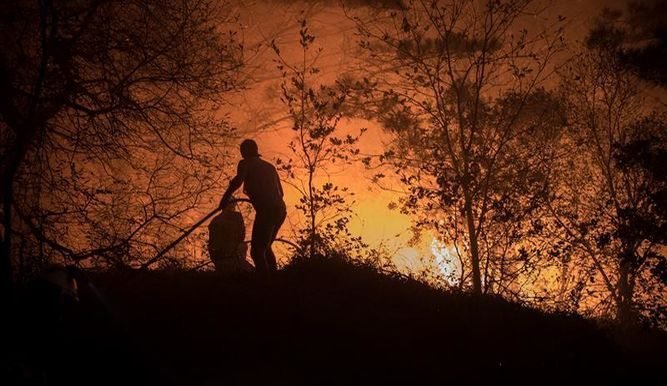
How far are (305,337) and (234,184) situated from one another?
7.19 feet

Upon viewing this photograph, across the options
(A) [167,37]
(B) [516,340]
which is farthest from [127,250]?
(B) [516,340]

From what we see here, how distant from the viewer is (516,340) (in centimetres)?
631

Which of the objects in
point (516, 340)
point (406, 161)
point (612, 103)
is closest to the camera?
point (516, 340)

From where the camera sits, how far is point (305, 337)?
5.79 metres

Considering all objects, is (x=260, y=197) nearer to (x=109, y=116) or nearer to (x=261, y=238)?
(x=261, y=238)

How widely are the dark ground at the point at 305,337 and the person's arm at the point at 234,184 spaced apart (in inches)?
43.6

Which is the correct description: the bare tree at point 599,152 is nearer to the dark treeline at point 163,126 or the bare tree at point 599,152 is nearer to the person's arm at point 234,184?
the dark treeline at point 163,126

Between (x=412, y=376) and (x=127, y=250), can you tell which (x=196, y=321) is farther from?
(x=412, y=376)

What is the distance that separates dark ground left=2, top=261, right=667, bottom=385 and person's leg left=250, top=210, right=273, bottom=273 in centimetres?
36

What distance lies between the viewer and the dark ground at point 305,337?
4.88 meters

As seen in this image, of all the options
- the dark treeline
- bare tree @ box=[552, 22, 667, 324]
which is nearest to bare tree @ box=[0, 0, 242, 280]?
the dark treeline

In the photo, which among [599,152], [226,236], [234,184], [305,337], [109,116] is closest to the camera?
[305,337]

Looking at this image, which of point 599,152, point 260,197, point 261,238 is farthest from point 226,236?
point 599,152

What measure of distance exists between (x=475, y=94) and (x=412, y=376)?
8263 mm
